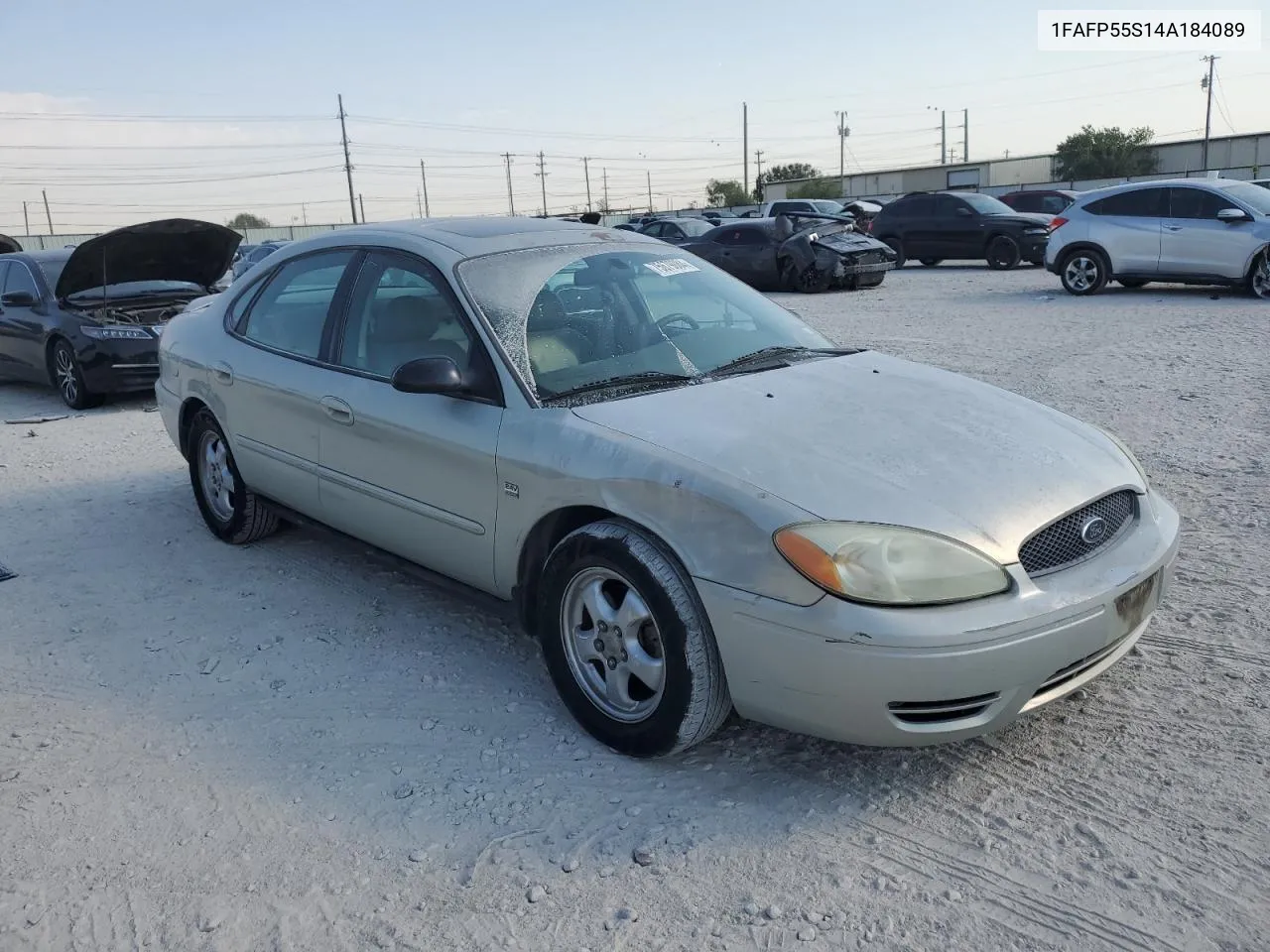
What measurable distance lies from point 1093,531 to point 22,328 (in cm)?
1033

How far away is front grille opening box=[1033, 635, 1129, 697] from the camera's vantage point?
2.89 m

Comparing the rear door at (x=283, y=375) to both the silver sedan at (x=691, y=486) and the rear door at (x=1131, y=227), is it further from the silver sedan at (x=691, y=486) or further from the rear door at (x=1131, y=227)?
the rear door at (x=1131, y=227)

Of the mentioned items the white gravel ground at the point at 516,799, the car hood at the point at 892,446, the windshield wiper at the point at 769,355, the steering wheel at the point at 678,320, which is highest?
the steering wheel at the point at 678,320

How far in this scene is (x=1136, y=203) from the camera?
1412cm

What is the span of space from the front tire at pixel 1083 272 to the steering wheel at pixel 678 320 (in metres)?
12.5

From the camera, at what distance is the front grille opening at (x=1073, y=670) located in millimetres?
2891

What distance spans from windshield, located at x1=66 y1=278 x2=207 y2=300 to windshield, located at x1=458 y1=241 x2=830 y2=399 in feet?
23.8

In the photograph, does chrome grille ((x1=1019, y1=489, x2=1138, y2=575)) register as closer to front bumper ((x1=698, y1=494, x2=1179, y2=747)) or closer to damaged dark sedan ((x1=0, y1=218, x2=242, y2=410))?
front bumper ((x1=698, y1=494, x2=1179, y2=747))

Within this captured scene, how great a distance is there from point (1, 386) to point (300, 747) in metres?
10.4

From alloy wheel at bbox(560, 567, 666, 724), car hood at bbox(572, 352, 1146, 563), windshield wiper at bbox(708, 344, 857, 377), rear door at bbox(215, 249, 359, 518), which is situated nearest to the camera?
car hood at bbox(572, 352, 1146, 563)

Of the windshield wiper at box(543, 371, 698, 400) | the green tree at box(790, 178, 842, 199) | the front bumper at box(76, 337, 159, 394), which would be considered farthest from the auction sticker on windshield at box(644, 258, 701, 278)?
the green tree at box(790, 178, 842, 199)

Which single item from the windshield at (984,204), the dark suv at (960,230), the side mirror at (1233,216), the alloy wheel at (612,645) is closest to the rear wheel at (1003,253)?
the dark suv at (960,230)

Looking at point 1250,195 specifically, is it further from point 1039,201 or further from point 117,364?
point 117,364

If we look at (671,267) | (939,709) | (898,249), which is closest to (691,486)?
(939,709)
